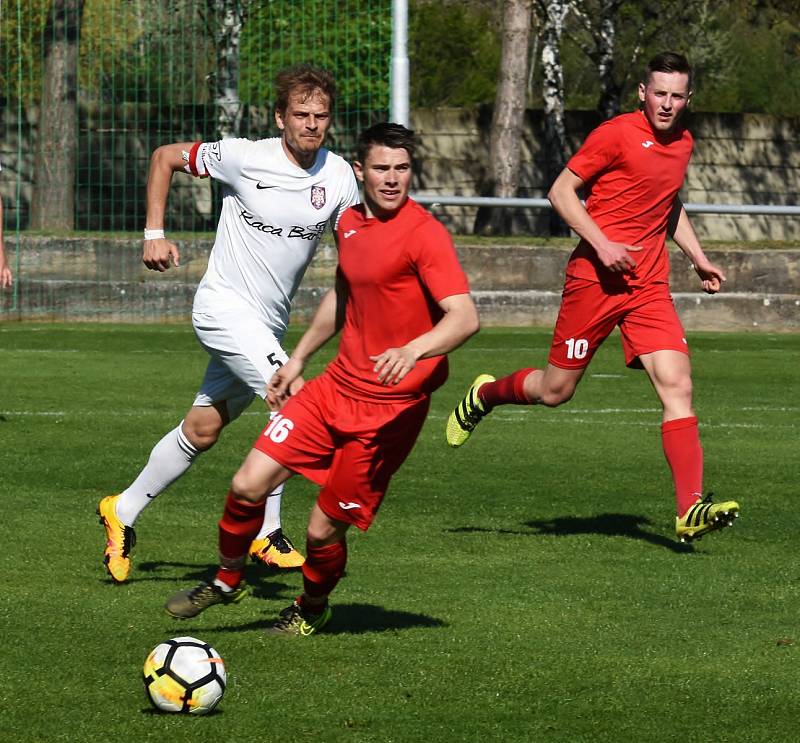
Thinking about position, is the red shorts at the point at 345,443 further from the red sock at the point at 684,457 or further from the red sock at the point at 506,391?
the red sock at the point at 506,391

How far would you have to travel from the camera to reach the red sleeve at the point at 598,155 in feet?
25.8

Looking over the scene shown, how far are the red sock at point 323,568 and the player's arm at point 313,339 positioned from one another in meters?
0.58

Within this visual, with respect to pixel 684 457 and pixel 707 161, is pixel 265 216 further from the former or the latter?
pixel 707 161

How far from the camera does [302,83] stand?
6.58m

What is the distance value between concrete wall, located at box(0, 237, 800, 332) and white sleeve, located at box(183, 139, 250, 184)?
37.9ft

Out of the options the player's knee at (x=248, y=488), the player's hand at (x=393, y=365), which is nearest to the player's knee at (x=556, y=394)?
the player's knee at (x=248, y=488)

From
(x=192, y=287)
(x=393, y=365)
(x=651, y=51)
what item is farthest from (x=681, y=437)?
(x=651, y=51)

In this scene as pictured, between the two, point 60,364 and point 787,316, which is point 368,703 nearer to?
point 60,364

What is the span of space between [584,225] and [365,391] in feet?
7.56

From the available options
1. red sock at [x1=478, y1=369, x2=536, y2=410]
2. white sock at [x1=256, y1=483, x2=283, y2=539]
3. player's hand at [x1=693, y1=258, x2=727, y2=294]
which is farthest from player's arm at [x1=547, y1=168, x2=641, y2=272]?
white sock at [x1=256, y1=483, x2=283, y2=539]

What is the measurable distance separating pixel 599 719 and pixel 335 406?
1.47 meters

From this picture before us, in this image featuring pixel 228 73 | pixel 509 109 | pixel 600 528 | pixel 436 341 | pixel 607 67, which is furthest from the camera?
pixel 607 67

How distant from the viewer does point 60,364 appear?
1465 centimetres

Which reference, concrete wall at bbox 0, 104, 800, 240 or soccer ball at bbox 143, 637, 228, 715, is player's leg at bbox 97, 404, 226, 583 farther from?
concrete wall at bbox 0, 104, 800, 240
